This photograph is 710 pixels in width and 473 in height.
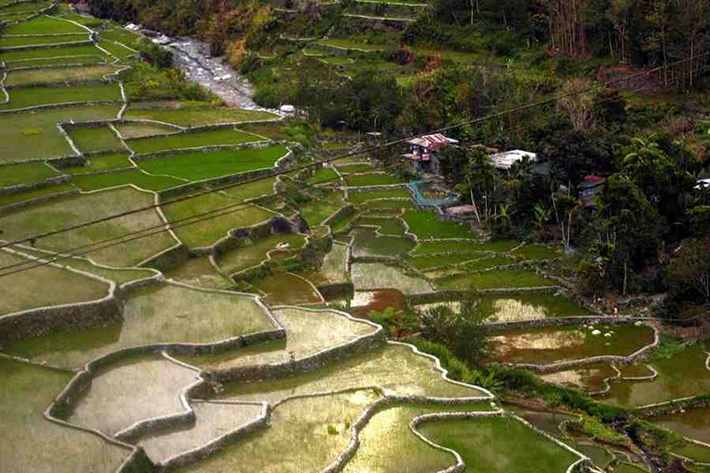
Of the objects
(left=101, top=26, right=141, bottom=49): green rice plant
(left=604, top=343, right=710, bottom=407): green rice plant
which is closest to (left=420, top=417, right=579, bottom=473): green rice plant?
(left=604, top=343, right=710, bottom=407): green rice plant

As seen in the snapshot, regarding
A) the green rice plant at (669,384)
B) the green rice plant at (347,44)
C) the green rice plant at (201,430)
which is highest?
the green rice plant at (347,44)

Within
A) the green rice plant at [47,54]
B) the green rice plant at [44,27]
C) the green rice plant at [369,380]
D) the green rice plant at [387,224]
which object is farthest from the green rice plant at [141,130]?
the green rice plant at [44,27]

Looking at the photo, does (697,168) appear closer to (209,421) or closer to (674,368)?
(674,368)

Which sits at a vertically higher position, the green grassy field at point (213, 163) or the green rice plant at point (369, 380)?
the green grassy field at point (213, 163)

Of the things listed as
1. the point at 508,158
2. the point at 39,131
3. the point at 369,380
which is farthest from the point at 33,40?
the point at 369,380

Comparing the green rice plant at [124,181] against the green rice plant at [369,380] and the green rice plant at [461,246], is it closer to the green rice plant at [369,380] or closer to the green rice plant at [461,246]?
the green rice plant at [461,246]

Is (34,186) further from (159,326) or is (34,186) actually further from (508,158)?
(508,158)
